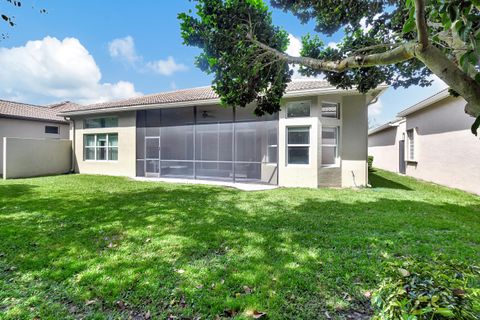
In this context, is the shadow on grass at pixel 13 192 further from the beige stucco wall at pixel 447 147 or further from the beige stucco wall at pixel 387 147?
the beige stucco wall at pixel 387 147

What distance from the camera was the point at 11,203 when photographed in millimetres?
7215

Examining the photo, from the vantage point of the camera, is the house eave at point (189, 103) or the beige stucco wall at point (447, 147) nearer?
the beige stucco wall at point (447, 147)

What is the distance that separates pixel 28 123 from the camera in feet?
54.9

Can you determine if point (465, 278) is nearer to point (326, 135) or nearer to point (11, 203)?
point (326, 135)

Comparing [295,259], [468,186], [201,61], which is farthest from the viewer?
[468,186]

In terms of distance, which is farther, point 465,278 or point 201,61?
point 201,61

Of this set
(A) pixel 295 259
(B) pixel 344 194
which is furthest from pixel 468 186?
(A) pixel 295 259

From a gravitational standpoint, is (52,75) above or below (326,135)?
above

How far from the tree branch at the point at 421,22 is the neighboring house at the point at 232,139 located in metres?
7.98

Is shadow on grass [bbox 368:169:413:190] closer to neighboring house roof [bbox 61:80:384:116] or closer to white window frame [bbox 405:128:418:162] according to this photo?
white window frame [bbox 405:128:418:162]

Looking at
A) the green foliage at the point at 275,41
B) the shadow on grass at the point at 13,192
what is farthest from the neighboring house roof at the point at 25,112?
the green foliage at the point at 275,41

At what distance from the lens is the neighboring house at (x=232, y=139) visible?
10.1 m

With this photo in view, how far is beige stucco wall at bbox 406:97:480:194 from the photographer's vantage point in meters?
9.23

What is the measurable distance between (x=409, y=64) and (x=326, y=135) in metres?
4.67
